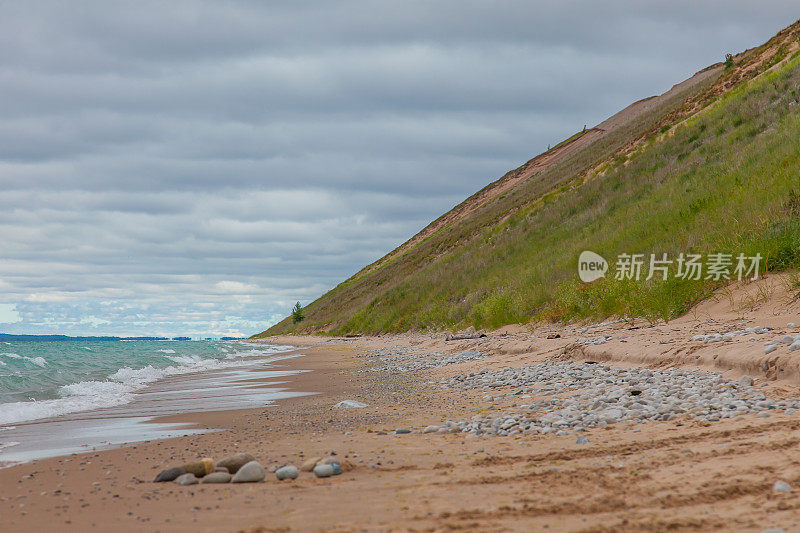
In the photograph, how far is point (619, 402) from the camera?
6707 mm

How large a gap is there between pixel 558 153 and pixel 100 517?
8629 cm

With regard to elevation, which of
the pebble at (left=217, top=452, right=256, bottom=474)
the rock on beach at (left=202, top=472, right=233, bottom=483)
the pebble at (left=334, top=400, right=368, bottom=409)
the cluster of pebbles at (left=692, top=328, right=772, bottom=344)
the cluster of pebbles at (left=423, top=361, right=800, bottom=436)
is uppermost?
the cluster of pebbles at (left=692, top=328, right=772, bottom=344)

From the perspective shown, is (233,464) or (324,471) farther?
(233,464)

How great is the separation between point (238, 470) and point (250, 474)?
0.77ft

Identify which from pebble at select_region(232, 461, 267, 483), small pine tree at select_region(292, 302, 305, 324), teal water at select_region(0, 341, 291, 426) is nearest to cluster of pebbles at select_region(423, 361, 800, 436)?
pebble at select_region(232, 461, 267, 483)

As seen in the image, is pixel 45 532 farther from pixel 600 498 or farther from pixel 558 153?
pixel 558 153

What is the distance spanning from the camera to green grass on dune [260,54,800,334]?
14477 mm

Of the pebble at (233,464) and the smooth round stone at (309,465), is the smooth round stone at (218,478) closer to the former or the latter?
the pebble at (233,464)

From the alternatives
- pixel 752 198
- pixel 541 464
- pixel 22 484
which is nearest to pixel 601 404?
pixel 541 464

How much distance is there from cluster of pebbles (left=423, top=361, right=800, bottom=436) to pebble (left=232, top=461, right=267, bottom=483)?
231 centimetres

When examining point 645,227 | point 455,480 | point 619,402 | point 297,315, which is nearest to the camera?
point 455,480

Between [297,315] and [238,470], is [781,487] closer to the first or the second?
[238,470]

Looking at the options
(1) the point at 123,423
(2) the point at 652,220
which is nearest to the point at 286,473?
(1) the point at 123,423

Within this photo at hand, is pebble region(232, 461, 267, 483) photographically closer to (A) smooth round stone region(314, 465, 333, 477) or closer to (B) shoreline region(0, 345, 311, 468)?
(A) smooth round stone region(314, 465, 333, 477)
